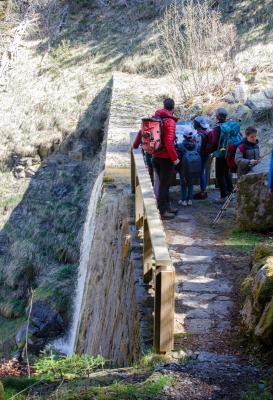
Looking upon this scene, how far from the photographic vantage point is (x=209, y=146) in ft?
29.2

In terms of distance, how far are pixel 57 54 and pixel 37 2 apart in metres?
4.04

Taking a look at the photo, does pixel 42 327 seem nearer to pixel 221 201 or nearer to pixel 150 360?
pixel 221 201

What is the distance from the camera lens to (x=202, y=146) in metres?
8.95

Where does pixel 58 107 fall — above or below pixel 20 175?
above

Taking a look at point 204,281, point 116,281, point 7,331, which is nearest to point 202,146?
point 116,281

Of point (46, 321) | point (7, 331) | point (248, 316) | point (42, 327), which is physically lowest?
point (7, 331)

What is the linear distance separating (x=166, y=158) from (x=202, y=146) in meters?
1.46

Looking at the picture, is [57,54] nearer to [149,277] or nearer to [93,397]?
[149,277]

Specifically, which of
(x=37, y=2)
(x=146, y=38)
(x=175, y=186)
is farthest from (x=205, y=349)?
(x=37, y=2)

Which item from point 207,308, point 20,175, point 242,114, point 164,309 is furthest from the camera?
point 20,175

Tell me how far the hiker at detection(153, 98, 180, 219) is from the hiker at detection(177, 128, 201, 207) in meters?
0.57

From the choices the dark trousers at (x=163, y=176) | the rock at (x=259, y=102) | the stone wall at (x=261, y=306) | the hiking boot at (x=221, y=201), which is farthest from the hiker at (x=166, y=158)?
the rock at (x=259, y=102)

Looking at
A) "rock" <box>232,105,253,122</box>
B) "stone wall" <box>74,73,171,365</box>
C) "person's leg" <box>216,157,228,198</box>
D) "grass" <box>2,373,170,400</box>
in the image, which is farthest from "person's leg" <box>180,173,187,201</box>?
"rock" <box>232,105,253,122</box>

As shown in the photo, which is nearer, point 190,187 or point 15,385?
point 15,385
